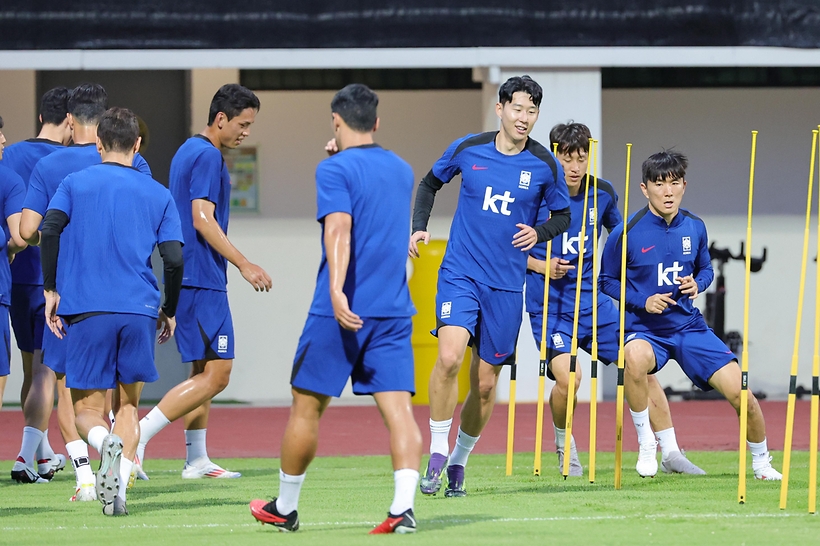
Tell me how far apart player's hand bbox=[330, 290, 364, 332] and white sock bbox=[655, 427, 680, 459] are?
3791 mm

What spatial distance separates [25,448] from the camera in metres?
8.30

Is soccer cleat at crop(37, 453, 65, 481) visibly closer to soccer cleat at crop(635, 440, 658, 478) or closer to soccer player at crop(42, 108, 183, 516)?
soccer player at crop(42, 108, 183, 516)

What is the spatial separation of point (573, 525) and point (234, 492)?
237cm

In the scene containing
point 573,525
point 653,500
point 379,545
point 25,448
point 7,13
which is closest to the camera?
point 379,545

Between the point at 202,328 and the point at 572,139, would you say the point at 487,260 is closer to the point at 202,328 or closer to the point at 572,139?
the point at 572,139

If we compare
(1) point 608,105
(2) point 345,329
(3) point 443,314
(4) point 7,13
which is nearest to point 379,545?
(2) point 345,329

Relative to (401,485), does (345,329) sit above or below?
above

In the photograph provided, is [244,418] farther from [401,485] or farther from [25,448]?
[401,485]

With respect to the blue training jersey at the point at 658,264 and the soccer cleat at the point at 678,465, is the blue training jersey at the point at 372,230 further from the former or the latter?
the soccer cleat at the point at 678,465

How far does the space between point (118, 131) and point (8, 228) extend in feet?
5.65

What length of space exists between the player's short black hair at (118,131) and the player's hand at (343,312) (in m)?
1.80

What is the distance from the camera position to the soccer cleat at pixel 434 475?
7.18 m

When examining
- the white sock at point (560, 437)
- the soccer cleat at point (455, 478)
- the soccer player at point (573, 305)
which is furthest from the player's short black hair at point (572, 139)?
the soccer cleat at point (455, 478)

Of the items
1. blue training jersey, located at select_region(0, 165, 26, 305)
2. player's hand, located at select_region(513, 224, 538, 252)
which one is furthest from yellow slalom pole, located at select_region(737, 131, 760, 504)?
blue training jersey, located at select_region(0, 165, 26, 305)
